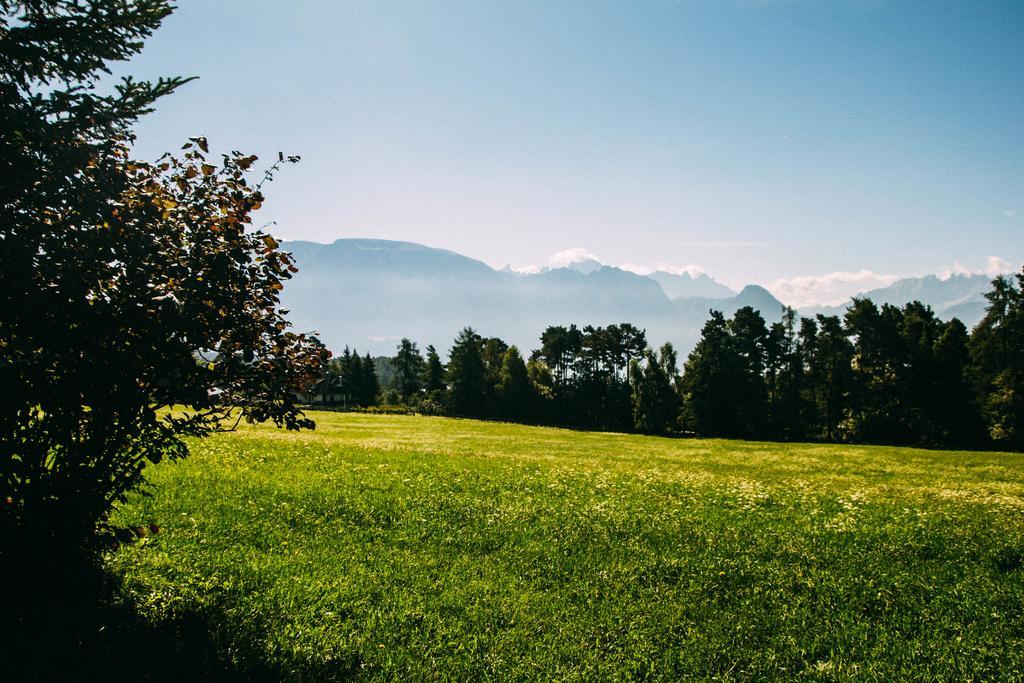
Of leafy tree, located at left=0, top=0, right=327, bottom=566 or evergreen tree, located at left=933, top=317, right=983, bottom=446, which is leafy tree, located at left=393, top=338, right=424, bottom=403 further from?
leafy tree, located at left=0, top=0, right=327, bottom=566

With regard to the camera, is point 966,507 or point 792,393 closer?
point 966,507

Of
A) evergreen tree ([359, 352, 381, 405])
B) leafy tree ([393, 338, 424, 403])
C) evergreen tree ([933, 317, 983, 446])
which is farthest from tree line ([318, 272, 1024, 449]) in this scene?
leafy tree ([393, 338, 424, 403])

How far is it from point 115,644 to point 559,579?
819 centimetres

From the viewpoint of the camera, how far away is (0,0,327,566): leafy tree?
5977 mm

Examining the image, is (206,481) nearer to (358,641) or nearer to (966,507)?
(358,641)

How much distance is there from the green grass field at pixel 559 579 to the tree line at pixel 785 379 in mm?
42484

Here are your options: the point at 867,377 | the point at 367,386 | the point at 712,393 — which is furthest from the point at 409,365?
the point at 867,377

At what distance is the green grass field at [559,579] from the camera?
8.09m

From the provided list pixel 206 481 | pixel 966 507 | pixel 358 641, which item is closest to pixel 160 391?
pixel 358 641

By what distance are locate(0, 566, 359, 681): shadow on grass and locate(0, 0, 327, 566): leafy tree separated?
0.92 metres

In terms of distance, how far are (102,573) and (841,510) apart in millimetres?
21833

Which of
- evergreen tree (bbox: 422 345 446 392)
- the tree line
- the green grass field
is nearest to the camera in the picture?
the green grass field

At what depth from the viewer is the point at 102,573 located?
344 inches

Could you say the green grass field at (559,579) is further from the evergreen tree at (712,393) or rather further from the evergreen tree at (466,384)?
the evergreen tree at (466,384)
